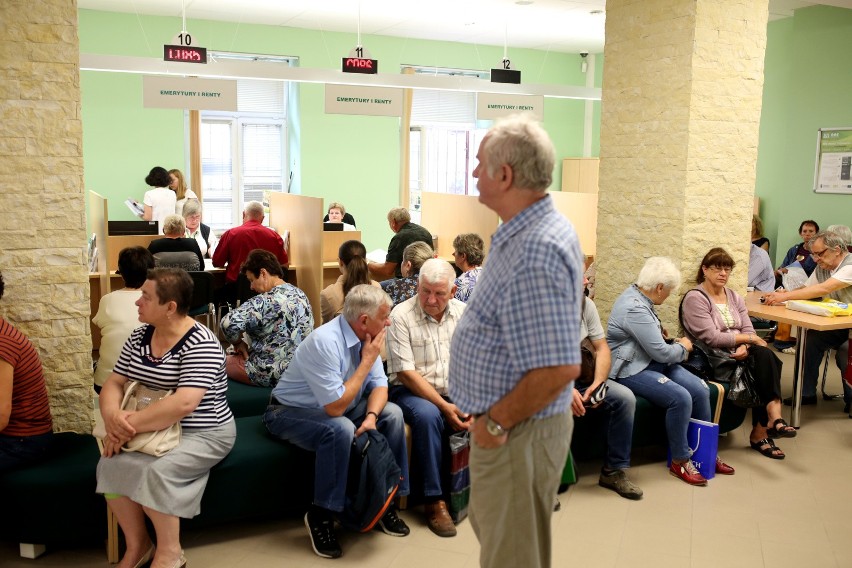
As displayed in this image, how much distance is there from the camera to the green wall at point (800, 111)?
8664 millimetres

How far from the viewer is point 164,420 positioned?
3.18m

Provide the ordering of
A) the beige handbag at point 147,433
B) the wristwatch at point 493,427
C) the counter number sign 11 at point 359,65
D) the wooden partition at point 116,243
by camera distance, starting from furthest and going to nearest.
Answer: the counter number sign 11 at point 359,65
the wooden partition at point 116,243
the beige handbag at point 147,433
the wristwatch at point 493,427

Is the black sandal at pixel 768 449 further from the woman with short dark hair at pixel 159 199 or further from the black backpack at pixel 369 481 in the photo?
the woman with short dark hair at pixel 159 199

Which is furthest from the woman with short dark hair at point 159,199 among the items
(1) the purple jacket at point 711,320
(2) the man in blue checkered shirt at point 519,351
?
(2) the man in blue checkered shirt at point 519,351

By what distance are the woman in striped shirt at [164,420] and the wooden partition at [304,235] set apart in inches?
160

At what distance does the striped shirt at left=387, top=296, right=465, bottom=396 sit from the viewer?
3936 mm

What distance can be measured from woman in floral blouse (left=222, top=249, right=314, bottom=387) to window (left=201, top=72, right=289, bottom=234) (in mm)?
6820

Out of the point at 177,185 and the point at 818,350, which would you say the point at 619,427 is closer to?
the point at 818,350

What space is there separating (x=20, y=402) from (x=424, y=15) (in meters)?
7.67

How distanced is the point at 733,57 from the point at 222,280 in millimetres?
4775

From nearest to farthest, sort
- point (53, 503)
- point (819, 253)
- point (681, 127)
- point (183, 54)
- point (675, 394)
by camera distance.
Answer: point (53, 503), point (675, 394), point (681, 127), point (819, 253), point (183, 54)

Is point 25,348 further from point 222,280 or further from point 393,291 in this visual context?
point 222,280

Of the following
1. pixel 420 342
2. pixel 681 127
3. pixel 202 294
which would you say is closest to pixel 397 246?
pixel 202 294

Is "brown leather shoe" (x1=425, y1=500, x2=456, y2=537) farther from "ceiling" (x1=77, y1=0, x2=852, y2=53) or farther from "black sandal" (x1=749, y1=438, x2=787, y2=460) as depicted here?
"ceiling" (x1=77, y1=0, x2=852, y2=53)
